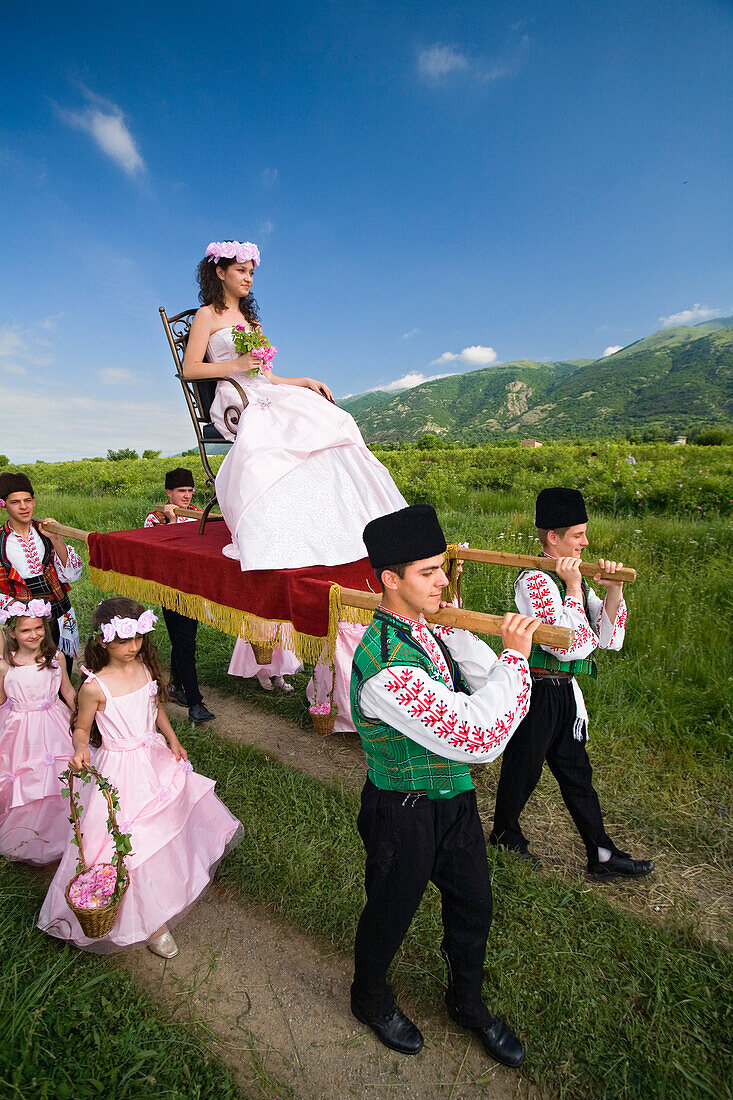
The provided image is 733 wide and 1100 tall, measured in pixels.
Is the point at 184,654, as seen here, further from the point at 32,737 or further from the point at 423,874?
the point at 423,874

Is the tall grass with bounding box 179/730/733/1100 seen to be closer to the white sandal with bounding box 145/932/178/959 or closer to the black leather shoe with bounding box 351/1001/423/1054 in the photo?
the black leather shoe with bounding box 351/1001/423/1054

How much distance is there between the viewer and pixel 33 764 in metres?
3.57

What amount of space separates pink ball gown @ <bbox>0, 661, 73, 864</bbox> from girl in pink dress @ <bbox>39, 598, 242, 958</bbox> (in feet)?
2.26

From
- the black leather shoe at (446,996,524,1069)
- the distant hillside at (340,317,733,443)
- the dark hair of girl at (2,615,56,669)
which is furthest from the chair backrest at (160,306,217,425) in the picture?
the distant hillside at (340,317,733,443)

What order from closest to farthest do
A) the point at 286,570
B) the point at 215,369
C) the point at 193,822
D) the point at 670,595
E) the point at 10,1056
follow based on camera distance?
the point at 10,1056, the point at 286,570, the point at 193,822, the point at 215,369, the point at 670,595

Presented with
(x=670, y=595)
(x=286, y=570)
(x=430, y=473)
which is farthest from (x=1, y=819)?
(x=430, y=473)

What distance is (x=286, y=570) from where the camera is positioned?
2828mm

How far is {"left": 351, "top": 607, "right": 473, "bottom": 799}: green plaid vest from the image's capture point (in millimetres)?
1872

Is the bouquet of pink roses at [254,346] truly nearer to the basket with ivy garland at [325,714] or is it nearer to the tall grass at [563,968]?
the basket with ivy garland at [325,714]

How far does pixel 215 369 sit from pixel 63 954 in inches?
121

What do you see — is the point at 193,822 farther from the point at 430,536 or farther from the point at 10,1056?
the point at 430,536

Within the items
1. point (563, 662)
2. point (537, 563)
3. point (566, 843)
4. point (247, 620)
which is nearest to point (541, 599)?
point (537, 563)

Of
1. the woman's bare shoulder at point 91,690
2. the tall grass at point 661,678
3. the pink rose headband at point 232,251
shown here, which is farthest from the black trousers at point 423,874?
the pink rose headband at point 232,251

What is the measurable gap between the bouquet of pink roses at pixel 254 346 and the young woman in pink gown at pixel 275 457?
0.04 meters
